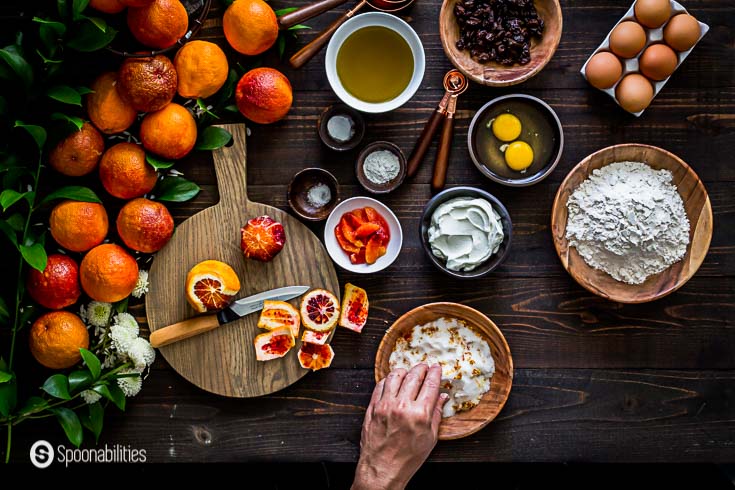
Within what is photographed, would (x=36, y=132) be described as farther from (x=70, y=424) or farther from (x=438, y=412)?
(x=438, y=412)

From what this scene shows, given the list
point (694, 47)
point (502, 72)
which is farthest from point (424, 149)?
point (694, 47)

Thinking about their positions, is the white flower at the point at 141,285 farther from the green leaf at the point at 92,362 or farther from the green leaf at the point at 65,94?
the green leaf at the point at 65,94

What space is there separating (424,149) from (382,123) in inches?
5.8

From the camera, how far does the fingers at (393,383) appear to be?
1.61 metres

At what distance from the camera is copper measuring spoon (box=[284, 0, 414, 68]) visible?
1608 millimetres

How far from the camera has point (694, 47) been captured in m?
1.68

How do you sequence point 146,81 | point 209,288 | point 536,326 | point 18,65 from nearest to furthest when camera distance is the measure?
point 18,65, point 146,81, point 209,288, point 536,326

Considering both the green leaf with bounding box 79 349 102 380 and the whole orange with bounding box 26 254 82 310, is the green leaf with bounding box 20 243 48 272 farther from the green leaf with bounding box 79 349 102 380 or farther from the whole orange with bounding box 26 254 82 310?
the green leaf with bounding box 79 349 102 380

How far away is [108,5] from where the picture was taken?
4.77 ft

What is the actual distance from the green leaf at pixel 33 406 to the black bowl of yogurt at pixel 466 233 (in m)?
1.07

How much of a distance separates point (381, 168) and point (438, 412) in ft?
2.23

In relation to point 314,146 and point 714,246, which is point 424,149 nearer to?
point 314,146

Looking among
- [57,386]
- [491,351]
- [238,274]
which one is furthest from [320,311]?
[57,386]

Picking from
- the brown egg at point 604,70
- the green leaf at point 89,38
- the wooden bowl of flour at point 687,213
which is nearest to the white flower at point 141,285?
the green leaf at point 89,38
